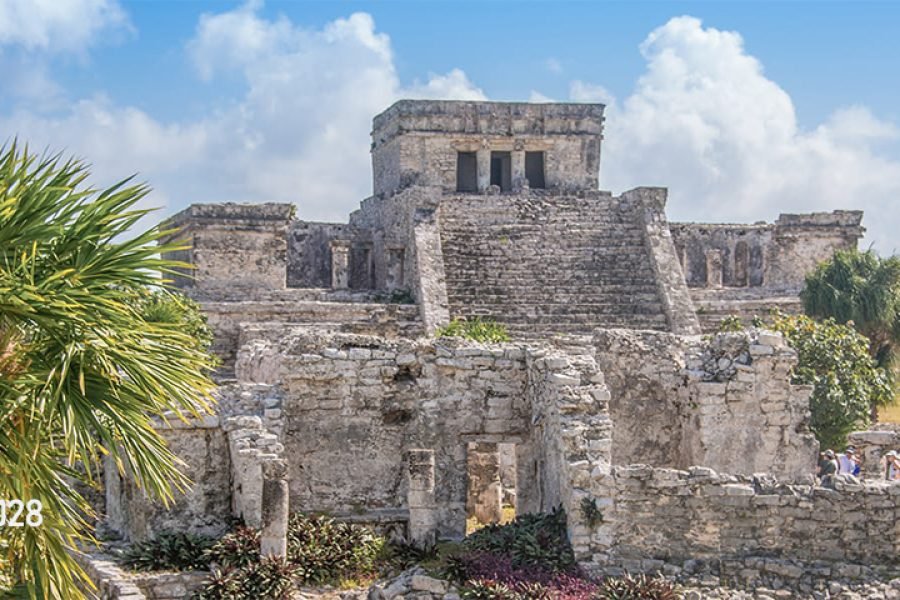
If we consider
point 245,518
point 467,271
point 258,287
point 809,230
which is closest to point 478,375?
point 245,518

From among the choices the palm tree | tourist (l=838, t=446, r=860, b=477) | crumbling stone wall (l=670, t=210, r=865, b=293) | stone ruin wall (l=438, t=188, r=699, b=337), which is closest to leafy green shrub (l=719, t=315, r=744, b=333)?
stone ruin wall (l=438, t=188, r=699, b=337)

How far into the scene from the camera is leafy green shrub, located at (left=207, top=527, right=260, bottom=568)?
13289mm

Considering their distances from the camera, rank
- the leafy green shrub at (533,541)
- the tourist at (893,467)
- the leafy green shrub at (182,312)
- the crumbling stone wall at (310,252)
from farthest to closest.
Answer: the crumbling stone wall at (310,252) < the leafy green shrub at (182,312) < the tourist at (893,467) < the leafy green shrub at (533,541)

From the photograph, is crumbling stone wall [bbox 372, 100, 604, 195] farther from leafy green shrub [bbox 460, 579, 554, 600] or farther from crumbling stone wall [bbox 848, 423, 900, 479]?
leafy green shrub [bbox 460, 579, 554, 600]

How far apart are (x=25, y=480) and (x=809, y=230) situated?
88.5 ft

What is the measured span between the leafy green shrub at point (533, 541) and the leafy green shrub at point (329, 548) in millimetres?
992

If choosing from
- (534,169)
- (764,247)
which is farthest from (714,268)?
(534,169)

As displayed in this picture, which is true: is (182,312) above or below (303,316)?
below

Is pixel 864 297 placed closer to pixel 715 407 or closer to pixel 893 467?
pixel 893 467

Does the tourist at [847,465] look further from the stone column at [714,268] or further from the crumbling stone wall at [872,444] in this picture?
the stone column at [714,268]

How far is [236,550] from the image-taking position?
1339cm

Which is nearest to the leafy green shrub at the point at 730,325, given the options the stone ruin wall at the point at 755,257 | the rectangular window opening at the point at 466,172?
the stone ruin wall at the point at 755,257

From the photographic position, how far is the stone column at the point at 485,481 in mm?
19469

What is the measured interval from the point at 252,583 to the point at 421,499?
2059mm
